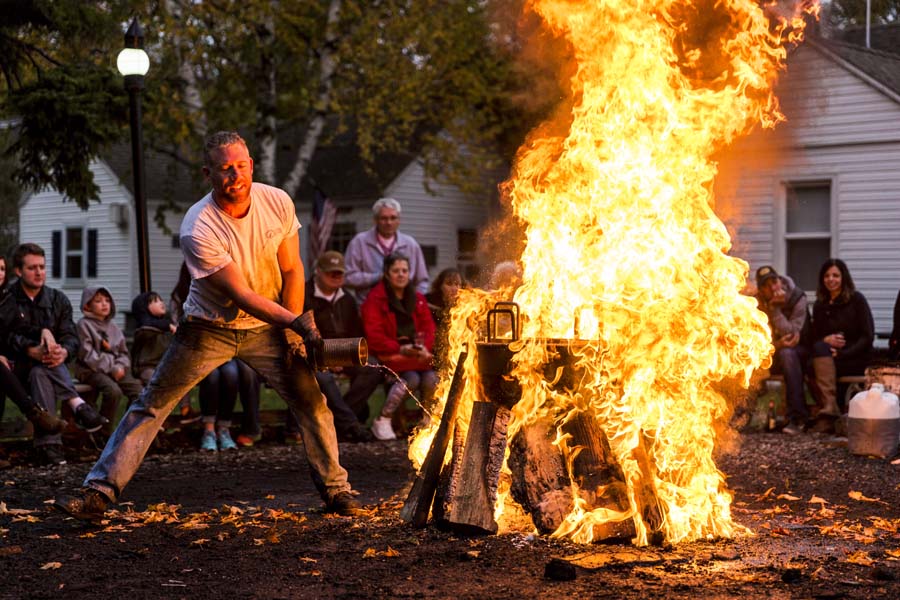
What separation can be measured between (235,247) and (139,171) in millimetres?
5898

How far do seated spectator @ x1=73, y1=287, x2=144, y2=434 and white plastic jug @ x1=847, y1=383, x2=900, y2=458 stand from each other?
615 centimetres

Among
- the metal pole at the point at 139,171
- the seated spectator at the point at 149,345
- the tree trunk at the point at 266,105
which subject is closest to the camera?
the seated spectator at the point at 149,345

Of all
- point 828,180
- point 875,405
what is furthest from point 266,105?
point 875,405

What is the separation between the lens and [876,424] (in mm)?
9562

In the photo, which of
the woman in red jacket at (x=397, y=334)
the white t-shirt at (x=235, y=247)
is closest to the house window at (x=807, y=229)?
the woman in red jacket at (x=397, y=334)

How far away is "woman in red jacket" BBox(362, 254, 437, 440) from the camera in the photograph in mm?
10984

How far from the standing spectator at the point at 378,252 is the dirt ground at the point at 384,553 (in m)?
3.83

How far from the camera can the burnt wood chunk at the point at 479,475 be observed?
6.00 metres

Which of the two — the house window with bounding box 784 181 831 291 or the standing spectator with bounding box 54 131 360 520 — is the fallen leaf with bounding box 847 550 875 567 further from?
the house window with bounding box 784 181 831 291

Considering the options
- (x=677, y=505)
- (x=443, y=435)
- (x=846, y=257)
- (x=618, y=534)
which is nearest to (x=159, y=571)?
(x=443, y=435)

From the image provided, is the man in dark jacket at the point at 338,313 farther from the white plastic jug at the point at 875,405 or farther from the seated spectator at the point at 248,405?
the white plastic jug at the point at 875,405

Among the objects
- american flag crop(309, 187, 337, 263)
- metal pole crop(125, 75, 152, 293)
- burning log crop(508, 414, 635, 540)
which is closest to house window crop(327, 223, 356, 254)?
american flag crop(309, 187, 337, 263)

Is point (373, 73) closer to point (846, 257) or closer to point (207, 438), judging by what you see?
point (846, 257)

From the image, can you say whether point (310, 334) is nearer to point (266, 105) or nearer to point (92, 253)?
point (266, 105)
